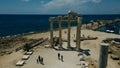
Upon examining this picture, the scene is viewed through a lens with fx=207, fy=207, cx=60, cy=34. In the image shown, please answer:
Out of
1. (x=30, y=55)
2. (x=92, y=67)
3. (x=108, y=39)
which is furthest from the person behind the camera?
(x=108, y=39)

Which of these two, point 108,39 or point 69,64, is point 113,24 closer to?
point 108,39

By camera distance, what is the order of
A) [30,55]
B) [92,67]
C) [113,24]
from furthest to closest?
[113,24]
[30,55]
[92,67]

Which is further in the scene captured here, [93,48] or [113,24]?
[113,24]

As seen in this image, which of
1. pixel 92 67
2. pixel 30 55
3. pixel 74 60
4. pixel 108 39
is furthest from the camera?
pixel 108 39

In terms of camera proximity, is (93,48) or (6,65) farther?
(93,48)

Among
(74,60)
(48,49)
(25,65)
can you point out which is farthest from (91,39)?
(25,65)

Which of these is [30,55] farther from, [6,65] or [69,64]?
[69,64]

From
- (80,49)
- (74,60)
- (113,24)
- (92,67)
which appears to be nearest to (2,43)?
(80,49)

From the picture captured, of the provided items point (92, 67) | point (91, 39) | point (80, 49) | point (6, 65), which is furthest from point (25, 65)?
point (91, 39)

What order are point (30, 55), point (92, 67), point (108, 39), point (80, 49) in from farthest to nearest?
point (108, 39) < point (80, 49) < point (30, 55) < point (92, 67)
